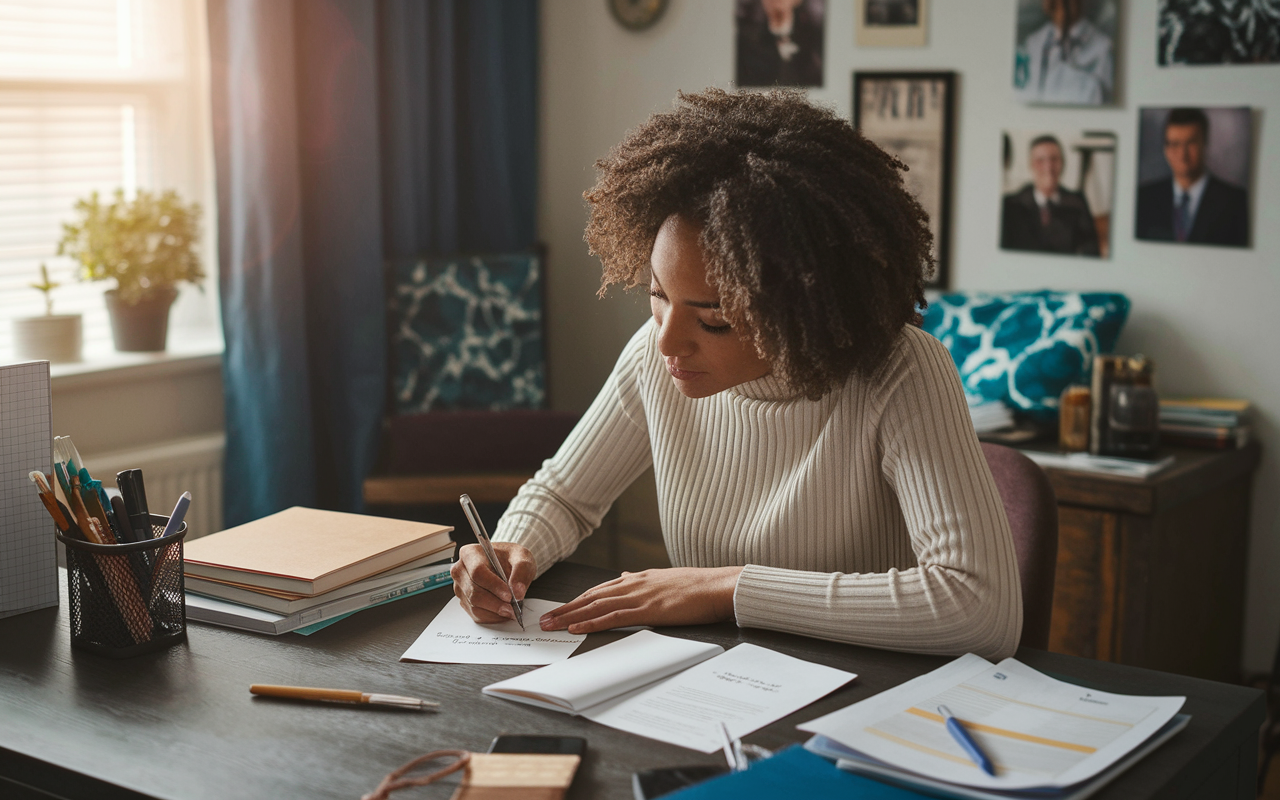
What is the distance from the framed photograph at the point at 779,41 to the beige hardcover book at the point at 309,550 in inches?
82.5

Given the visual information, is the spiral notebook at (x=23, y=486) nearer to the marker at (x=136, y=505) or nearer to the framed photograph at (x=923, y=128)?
the marker at (x=136, y=505)

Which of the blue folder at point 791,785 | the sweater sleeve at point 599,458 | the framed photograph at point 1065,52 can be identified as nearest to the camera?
the blue folder at point 791,785

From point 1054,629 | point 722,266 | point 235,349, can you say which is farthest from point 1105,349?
point 235,349

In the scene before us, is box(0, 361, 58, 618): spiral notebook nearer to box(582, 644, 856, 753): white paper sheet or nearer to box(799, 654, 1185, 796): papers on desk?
box(582, 644, 856, 753): white paper sheet

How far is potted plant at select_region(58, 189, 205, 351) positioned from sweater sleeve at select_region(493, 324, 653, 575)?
1457 mm

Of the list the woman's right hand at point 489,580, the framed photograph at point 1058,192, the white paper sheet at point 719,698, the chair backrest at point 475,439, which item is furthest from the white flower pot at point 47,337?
the framed photograph at point 1058,192

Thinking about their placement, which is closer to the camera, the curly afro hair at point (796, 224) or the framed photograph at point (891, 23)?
the curly afro hair at point (796, 224)

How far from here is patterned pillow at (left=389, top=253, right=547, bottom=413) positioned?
309 cm

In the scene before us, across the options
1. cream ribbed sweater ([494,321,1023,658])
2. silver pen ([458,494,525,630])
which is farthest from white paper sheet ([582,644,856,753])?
silver pen ([458,494,525,630])

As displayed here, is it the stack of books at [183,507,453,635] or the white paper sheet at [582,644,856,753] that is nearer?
the white paper sheet at [582,644,856,753]

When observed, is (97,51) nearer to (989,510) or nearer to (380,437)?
(380,437)

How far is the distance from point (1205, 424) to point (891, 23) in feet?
4.04

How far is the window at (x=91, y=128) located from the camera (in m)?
2.68

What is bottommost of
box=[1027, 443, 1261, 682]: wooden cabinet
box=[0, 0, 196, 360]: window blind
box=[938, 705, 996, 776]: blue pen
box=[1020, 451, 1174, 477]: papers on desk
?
box=[1027, 443, 1261, 682]: wooden cabinet
